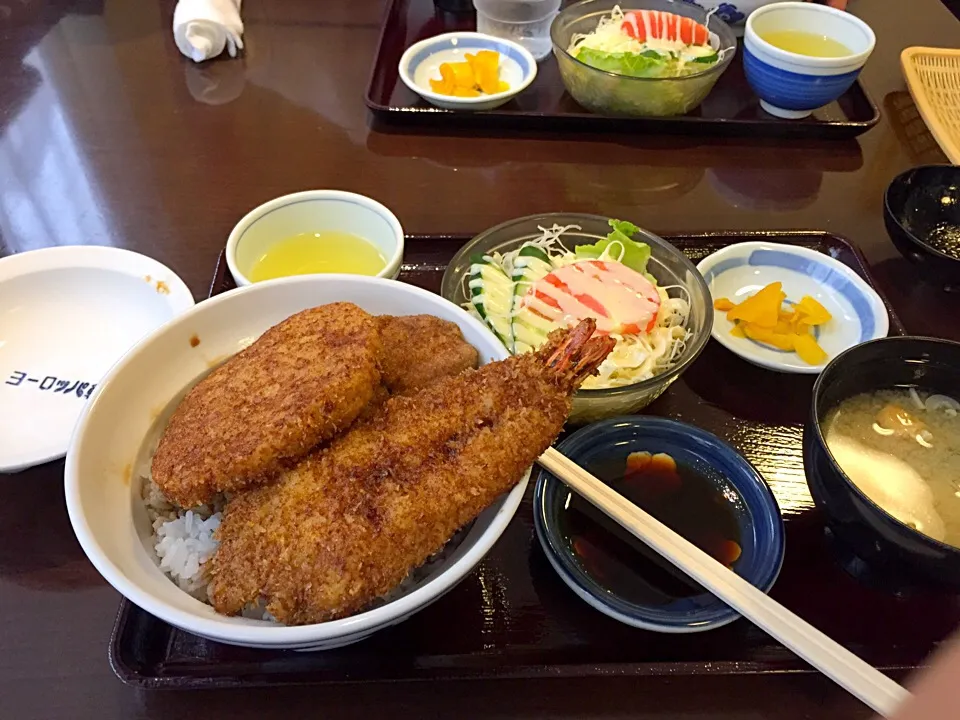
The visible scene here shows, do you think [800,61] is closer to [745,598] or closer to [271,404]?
[745,598]

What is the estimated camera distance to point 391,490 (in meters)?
0.98

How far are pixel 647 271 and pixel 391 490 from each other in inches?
36.4

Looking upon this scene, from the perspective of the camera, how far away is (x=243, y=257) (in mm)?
1565

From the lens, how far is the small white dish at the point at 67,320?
136cm

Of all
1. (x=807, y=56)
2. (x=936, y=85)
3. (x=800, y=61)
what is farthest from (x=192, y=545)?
(x=936, y=85)

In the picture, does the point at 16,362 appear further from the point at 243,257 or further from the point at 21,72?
the point at 21,72

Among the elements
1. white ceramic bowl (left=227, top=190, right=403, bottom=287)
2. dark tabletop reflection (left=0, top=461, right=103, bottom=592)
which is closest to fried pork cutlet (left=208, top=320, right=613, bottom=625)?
dark tabletop reflection (left=0, top=461, right=103, bottom=592)

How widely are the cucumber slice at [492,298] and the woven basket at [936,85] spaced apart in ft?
5.03

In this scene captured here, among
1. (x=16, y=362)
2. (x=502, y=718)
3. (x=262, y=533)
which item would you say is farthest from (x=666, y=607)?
(x=16, y=362)

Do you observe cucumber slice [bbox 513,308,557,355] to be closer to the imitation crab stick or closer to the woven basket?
the imitation crab stick

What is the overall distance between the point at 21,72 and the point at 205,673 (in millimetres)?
2340

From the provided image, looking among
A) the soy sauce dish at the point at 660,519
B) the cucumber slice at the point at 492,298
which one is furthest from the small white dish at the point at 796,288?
the cucumber slice at the point at 492,298

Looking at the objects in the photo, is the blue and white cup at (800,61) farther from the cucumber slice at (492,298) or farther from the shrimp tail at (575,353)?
the shrimp tail at (575,353)

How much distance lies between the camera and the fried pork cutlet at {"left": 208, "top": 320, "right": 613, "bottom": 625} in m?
0.93
